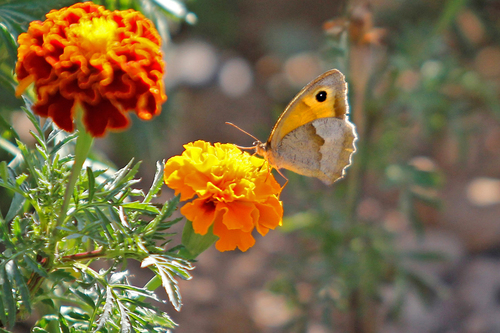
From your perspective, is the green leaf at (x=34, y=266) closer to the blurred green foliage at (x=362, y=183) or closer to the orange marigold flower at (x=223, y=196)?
the orange marigold flower at (x=223, y=196)

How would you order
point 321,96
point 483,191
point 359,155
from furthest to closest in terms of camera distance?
1. point 483,191
2. point 359,155
3. point 321,96

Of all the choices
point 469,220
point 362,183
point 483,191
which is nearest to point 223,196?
point 362,183

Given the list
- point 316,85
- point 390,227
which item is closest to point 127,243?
point 316,85

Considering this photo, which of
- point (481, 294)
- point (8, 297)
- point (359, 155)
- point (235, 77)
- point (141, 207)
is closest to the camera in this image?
point (8, 297)

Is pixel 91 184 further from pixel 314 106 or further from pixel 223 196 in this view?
pixel 314 106

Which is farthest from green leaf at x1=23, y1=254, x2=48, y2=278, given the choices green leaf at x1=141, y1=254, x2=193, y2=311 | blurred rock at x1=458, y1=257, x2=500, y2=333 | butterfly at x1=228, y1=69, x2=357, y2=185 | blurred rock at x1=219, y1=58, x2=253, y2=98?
blurred rock at x1=219, y1=58, x2=253, y2=98

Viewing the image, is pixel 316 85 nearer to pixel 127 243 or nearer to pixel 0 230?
pixel 127 243
